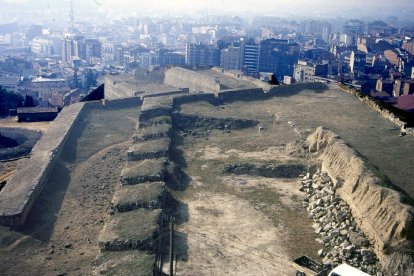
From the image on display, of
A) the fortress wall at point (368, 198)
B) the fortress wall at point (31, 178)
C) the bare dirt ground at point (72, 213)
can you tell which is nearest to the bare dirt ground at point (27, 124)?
the fortress wall at point (31, 178)

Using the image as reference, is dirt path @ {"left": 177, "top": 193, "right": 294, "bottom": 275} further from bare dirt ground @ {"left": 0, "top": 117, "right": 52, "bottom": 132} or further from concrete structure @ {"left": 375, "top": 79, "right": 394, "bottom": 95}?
concrete structure @ {"left": 375, "top": 79, "right": 394, "bottom": 95}

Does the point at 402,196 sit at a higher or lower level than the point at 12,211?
higher

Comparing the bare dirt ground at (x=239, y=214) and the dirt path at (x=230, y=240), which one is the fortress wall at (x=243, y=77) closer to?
the bare dirt ground at (x=239, y=214)

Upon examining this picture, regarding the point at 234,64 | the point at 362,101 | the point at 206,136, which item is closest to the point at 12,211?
the point at 206,136

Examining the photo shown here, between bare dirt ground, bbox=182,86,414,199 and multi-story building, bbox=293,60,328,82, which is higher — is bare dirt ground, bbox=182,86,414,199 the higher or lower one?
the higher one

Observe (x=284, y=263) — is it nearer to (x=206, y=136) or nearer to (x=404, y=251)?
(x=404, y=251)

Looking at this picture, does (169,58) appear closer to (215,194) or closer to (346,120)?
(346,120)

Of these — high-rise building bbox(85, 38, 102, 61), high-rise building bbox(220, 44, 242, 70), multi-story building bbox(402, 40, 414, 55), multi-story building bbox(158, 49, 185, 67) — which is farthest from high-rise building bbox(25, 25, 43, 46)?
multi-story building bbox(402, 40, 414, 55)
